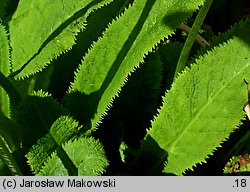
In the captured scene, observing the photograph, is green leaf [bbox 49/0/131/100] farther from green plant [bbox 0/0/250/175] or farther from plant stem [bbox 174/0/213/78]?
plant stem [bbox 174/0/213/78]

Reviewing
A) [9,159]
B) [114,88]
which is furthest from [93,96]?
[9,159]

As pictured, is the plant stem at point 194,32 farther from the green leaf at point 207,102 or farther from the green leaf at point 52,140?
the green leaf at point 52,140

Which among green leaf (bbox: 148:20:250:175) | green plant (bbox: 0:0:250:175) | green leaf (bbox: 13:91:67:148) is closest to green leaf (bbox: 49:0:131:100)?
green plant (bbox: 0:0:250:175)

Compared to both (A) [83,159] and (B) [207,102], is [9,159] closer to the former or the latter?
(A) [83,159]

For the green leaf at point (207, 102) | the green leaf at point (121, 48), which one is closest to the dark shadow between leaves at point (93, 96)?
the green leaf at point (121, 48)

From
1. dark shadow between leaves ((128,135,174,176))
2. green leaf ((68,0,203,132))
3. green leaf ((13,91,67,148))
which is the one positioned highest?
green leaf ((68,0,203,132))

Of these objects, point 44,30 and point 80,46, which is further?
point 80,46
